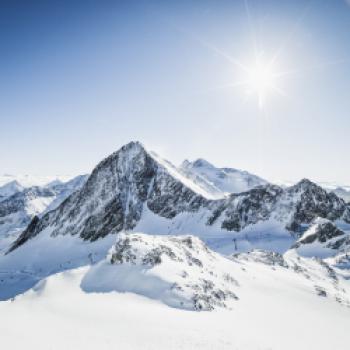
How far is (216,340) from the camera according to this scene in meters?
23.8

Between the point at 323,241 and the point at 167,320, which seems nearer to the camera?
the point at 167,320

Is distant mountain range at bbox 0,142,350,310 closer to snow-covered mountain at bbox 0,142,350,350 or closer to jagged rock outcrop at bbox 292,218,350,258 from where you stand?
jagged rock outcrop at bbox 292,218,350,258

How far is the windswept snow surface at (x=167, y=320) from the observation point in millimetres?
22328

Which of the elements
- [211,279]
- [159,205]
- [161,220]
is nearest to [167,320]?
[211,279]

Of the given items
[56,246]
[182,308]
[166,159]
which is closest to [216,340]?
[182,308]

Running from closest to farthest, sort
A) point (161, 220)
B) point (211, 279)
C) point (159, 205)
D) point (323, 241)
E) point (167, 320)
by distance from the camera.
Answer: point (167, 320)
point (211, 279)
point (323, 241)
point (161, 220)
point (159, 205)

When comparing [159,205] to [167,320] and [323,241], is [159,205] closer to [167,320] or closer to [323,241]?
[323,241]

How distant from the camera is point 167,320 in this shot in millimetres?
26953

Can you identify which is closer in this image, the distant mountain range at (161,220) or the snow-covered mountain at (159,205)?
the distant mountain range at (161,220)

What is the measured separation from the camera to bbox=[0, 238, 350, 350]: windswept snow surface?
2233 centimetres

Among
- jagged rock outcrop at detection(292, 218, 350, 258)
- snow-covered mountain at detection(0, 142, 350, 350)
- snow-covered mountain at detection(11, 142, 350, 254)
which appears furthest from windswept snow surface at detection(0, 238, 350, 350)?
snow-covered mountain at detection(11, 142, 350, 254)

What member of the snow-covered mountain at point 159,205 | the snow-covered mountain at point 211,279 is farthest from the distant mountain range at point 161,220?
the snow-covered mountain at point 211,279

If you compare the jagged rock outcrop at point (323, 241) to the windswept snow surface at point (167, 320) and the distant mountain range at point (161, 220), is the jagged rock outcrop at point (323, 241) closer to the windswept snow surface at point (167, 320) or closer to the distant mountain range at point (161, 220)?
the distant mountain range at point (161, 220)

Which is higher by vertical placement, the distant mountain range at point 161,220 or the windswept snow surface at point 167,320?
the distant mountain range at point 161,220
